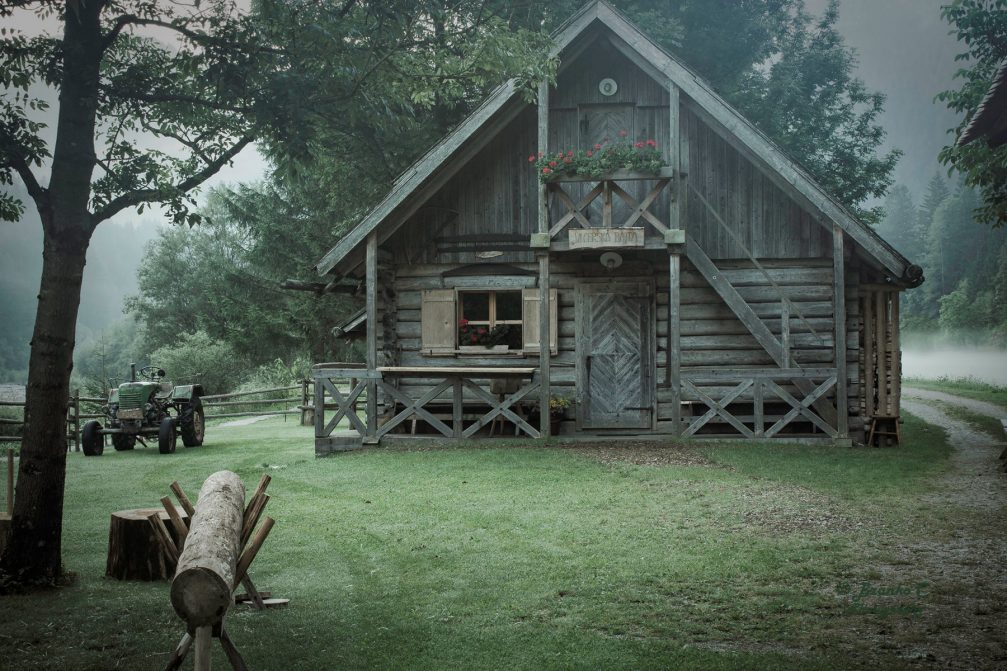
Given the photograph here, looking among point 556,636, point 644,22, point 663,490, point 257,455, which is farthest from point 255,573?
point 644,22

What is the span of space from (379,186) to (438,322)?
7600 millimetres

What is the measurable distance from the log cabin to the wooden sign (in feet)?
0.13

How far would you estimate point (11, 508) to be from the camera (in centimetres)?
820

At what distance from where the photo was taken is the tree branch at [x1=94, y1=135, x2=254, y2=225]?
26.0 ft

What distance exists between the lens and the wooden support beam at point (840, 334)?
15641 millimetres

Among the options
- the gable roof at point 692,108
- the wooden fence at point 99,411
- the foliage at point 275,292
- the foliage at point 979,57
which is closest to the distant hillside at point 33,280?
the wooden fence at point 99,411

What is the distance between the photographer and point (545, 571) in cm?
757

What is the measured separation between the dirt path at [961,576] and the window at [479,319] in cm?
853

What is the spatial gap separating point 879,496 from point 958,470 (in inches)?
115

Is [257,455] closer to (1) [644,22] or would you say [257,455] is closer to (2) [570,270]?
(2) [570,270]

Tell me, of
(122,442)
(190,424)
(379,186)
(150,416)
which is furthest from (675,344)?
(122,442)

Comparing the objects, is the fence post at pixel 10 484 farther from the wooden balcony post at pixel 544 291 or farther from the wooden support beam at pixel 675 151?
the wooden support beam at pixel 675 151

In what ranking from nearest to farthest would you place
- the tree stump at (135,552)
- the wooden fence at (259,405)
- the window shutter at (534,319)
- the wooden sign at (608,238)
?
1. the tree stump at (135,552)
2. the wooden sign at (608,238)
3. the window shutter at (534,319)
4. the wooden fence at (259,405)

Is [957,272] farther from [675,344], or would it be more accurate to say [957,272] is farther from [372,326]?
[372,326]
